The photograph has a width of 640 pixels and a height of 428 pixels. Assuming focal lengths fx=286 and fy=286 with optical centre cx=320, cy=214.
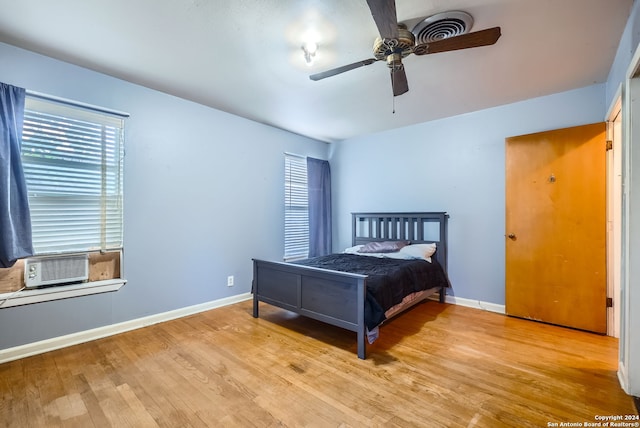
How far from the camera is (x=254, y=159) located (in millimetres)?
4004

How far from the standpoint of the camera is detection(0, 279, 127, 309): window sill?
2.27m

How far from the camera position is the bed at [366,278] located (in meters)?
2.40

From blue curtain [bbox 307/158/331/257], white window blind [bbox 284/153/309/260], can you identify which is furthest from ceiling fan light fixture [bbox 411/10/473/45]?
blue curtain [bbox 307/158/331/257]

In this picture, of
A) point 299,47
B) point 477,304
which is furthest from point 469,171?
point 299,47

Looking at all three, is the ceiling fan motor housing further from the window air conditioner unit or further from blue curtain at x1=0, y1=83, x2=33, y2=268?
the window air conditioner unit

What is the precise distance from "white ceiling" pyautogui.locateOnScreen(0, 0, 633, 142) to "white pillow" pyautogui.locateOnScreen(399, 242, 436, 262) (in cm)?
173

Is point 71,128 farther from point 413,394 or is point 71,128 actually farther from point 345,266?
point 413,394

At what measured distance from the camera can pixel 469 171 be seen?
3.65 m

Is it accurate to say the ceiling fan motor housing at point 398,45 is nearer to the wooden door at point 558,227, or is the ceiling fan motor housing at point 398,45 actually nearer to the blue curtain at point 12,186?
the wooden door at point 558,227

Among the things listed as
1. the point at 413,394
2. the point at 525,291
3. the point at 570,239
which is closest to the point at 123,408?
the point at 413,394

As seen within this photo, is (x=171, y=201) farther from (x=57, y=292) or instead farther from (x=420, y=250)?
(x=420, y=250)

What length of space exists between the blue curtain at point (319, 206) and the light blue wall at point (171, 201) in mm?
686

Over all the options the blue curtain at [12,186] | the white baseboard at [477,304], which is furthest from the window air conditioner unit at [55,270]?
the white baseboard at [477,304]

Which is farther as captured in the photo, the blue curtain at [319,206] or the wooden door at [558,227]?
the blue curtain at [319,206]
